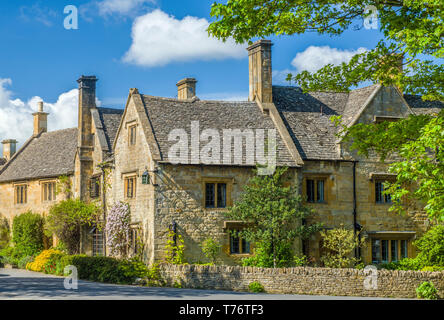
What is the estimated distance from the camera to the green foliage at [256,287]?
24688mm

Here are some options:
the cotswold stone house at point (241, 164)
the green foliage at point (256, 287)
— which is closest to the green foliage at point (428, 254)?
the cotswold stone house at point (241, 164)

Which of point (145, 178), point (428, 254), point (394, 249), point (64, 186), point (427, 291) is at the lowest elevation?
point (427, 291)

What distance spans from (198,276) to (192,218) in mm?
3504

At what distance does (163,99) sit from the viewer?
104ft

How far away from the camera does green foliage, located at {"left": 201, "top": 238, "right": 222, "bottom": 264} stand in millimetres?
28172

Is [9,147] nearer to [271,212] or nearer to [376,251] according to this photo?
[271,212]

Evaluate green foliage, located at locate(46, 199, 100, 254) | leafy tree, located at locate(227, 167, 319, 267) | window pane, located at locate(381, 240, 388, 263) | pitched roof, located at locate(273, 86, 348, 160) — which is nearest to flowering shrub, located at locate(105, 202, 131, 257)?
green foliage, located at locate(46, 199, 100, 254)

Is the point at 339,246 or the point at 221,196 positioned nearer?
the point at 339,246

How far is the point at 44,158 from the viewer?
145 ft

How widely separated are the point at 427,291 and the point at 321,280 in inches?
153

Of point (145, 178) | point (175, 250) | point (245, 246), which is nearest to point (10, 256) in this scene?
point (145, 178)

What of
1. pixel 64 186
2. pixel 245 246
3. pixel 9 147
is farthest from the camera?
pixel 9 147

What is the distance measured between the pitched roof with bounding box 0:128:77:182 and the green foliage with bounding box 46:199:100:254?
343 cm

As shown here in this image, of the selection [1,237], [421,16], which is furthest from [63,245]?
[421,16]
